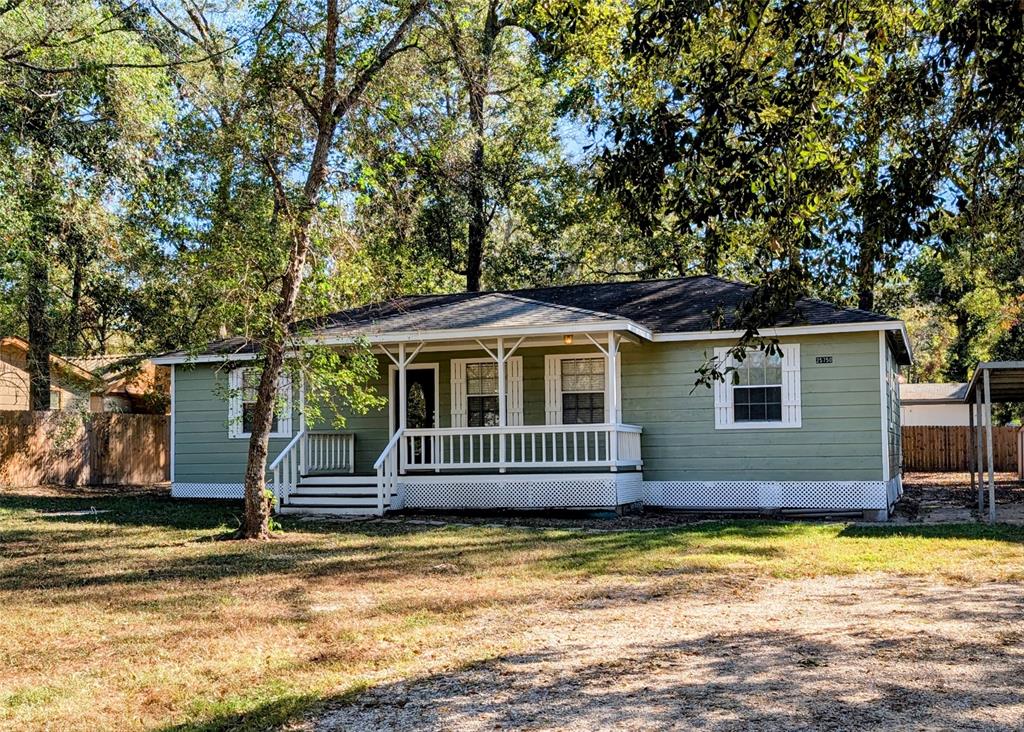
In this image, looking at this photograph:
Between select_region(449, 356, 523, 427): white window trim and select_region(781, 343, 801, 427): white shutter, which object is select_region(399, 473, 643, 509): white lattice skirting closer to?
select_region(449, 356, 523, 427): white window trim

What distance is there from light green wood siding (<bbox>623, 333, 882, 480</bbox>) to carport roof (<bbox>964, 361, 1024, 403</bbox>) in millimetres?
1570

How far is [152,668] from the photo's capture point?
18.8ft

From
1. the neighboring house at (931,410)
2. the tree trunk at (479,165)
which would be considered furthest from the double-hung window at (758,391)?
the neighboring house at (931,410)

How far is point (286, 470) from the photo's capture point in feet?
51.0

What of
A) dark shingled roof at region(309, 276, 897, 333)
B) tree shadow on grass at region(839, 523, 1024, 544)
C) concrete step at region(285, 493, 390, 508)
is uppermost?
dark shingled roof at region(309, 276, 897, 333)

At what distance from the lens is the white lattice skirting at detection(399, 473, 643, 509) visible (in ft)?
47.7

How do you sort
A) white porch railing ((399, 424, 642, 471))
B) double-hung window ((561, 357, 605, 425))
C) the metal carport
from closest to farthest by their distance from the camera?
the metal carport → white porch railing ((399, 424, 642, 471)) → double-hung window ((561, 357, 605, 425))

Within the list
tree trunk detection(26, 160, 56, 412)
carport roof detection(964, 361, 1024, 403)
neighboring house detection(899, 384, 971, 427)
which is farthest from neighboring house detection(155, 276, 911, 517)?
neighboring house detection(899, 384, 971, 427)

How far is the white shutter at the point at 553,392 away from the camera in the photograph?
16172 mm

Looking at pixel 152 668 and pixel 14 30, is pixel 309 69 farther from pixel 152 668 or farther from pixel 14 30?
pixel 152 668

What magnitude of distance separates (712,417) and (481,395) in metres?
3.83

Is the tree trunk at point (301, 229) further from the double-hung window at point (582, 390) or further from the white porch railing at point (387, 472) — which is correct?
the double-hung window at point (582, 390)

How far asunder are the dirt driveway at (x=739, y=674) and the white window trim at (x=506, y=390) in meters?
9.00

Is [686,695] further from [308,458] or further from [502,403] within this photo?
[308,458]
